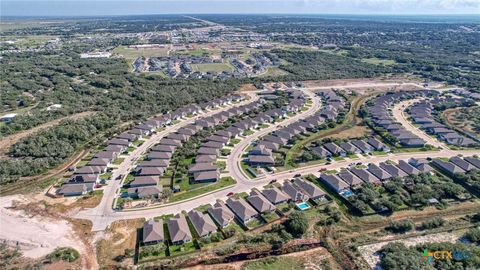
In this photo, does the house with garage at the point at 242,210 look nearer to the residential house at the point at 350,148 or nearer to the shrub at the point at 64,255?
the shrub at the point at 64,255

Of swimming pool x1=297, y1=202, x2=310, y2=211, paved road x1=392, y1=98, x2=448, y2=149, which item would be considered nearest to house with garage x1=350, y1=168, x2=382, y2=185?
swimming pool x1=297, y1=202, x2=310, y2=211

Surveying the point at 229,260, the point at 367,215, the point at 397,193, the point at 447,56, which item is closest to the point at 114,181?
the point at 229,260

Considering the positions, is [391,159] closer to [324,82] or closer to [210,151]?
[210,151]

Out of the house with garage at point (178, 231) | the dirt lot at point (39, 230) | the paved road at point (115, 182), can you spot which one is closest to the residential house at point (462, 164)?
the house with garage at point (178, 231)

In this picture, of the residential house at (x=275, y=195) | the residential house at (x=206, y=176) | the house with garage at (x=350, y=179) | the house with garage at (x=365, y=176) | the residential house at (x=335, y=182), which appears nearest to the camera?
the residential house at (x=275, y=195)

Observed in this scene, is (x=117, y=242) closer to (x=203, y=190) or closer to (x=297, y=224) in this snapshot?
(x=203, y=190)

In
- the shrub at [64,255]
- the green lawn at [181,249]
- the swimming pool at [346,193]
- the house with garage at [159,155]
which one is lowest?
the green lawn at [181,249]
